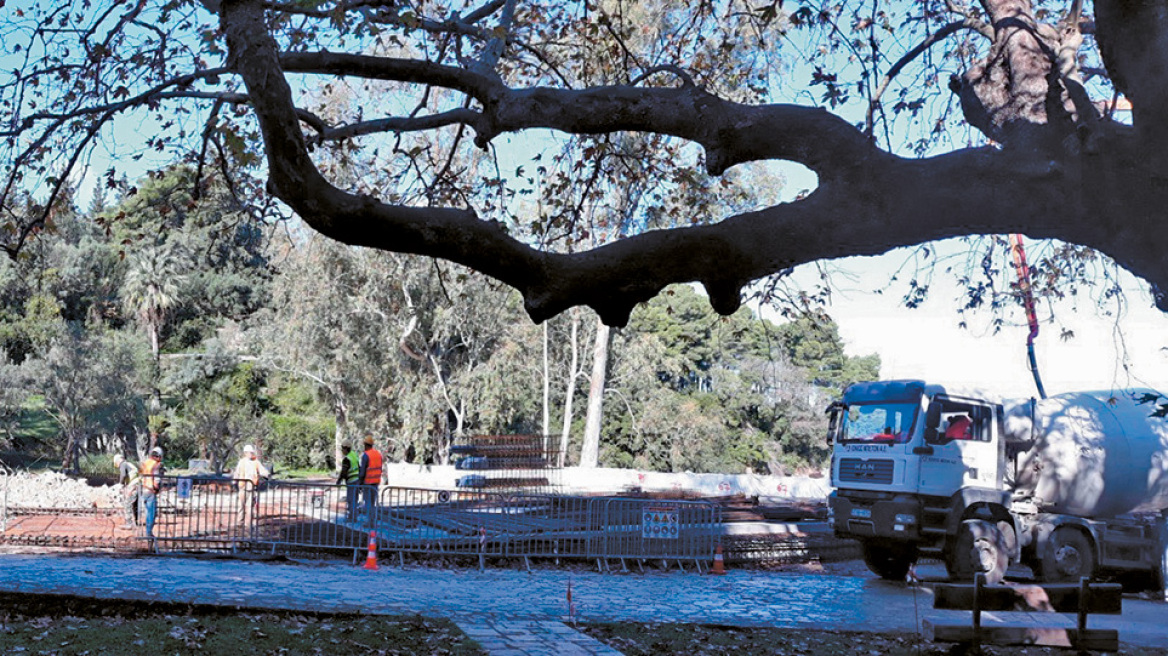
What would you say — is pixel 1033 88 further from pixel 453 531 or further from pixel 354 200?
pixel 453 531

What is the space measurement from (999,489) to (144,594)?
1316cm

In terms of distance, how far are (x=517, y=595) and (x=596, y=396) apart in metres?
28.2

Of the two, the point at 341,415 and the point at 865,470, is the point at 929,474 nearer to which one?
the point at 865,470

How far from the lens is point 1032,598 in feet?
34.9

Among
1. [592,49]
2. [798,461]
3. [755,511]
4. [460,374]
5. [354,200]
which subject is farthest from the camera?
[798,461]

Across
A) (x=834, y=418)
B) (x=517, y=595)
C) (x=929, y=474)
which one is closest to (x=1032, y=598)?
(x=517, y=595)

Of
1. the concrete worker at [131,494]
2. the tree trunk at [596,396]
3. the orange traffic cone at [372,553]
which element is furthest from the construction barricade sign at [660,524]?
the tree trunk at [596,396]

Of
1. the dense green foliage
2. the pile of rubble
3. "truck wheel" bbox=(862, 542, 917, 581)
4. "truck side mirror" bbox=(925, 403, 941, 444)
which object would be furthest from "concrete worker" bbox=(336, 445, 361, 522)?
the dense green foliage

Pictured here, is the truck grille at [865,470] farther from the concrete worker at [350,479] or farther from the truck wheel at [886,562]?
the concrete worker at [350,479]

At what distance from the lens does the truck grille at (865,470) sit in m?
19.1

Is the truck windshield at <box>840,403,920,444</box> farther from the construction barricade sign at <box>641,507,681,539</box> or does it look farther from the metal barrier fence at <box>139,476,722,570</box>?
the construction barricade sign at <box>641,507,681,539</box>

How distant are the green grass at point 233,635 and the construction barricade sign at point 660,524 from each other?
8.84m

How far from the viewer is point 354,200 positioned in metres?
7.50

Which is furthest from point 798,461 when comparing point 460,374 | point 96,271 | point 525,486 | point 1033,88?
point 1033,88
